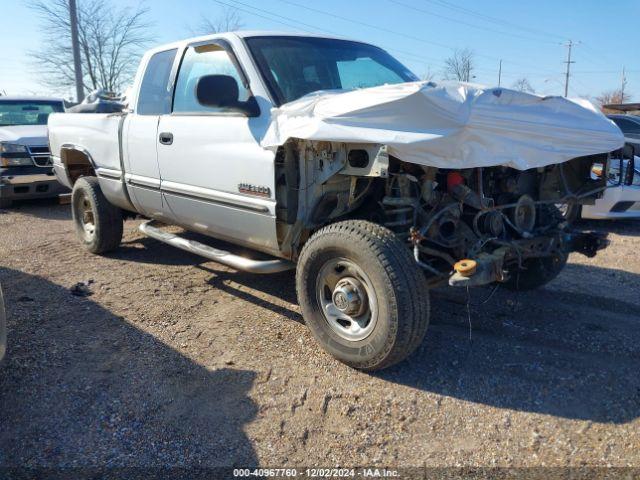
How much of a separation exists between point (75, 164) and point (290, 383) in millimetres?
4530

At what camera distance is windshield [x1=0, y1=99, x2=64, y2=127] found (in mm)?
10383

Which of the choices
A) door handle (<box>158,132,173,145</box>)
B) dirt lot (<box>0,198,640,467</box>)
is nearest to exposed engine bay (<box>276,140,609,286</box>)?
dirt lot (<box>0,198,640,467</box>)

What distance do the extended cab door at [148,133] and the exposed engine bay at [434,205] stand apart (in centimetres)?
165

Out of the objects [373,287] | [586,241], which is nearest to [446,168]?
[373,287]

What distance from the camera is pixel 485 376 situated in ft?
10.9

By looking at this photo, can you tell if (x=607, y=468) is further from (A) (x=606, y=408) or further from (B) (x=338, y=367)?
(B) (x=338, y=367)

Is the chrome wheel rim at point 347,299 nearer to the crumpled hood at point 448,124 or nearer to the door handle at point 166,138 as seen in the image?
the crumpled hood at point 448,124

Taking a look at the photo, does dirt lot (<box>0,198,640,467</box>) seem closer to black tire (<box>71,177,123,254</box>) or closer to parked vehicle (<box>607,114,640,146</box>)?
black tire (<box>71,177,123,254</box>)

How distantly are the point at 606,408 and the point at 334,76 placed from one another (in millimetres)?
2918

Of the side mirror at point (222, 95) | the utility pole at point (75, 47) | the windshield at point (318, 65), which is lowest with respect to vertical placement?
the side mirror at point (222, 95)

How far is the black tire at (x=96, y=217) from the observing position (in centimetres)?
583

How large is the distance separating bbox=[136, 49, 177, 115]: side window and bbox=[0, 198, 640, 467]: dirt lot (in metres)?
1.59

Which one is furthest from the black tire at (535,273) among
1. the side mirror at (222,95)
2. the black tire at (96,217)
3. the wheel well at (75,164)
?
the wheel well at (75,164)

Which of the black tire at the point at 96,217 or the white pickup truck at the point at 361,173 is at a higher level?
the white pickup truck at the point at 361,173
